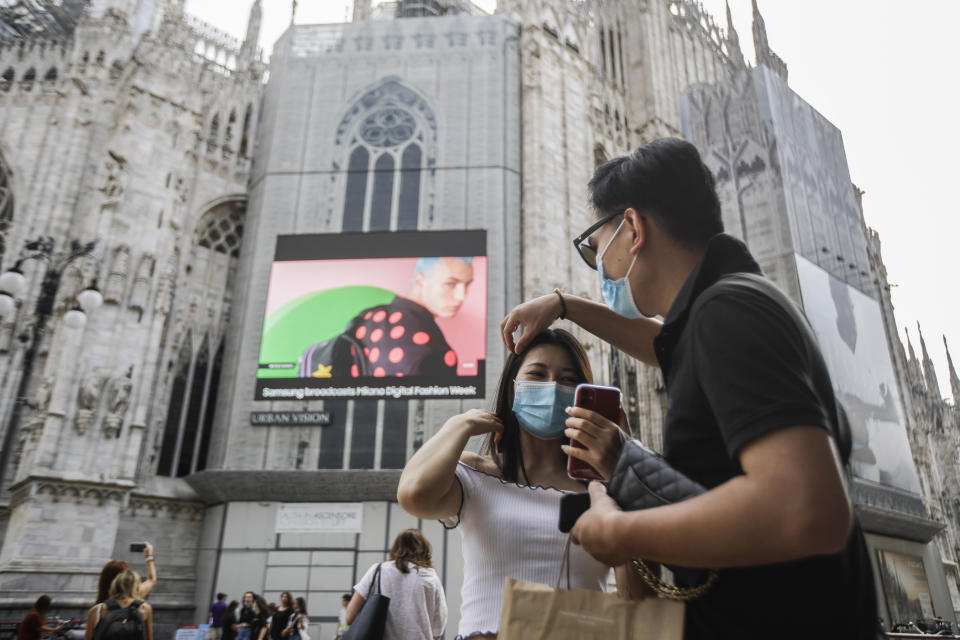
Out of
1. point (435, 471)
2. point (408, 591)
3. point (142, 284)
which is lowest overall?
point (408, 591)

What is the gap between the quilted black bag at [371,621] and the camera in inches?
128

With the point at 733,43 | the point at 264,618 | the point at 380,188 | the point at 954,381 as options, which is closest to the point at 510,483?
the point at 264,618

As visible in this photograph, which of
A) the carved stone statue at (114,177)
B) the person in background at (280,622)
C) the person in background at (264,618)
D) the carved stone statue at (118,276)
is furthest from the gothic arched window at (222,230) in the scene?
the person in background at (280,622)

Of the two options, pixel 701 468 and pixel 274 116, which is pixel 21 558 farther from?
pixel 701 468

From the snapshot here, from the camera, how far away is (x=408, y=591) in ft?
12.4

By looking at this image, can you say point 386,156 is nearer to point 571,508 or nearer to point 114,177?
point 114,177

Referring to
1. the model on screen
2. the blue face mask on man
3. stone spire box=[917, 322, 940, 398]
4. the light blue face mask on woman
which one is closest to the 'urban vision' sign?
the model on screen

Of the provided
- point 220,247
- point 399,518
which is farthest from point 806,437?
point 220,247

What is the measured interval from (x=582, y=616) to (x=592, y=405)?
0.48 m

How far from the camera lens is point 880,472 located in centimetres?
1775

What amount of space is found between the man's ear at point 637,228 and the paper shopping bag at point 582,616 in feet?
2.27

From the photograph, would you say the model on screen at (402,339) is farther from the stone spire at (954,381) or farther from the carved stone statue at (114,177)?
the stone spire at (954,381)

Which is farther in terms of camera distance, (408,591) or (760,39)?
(760,39)

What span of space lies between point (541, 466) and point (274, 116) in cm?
1911
